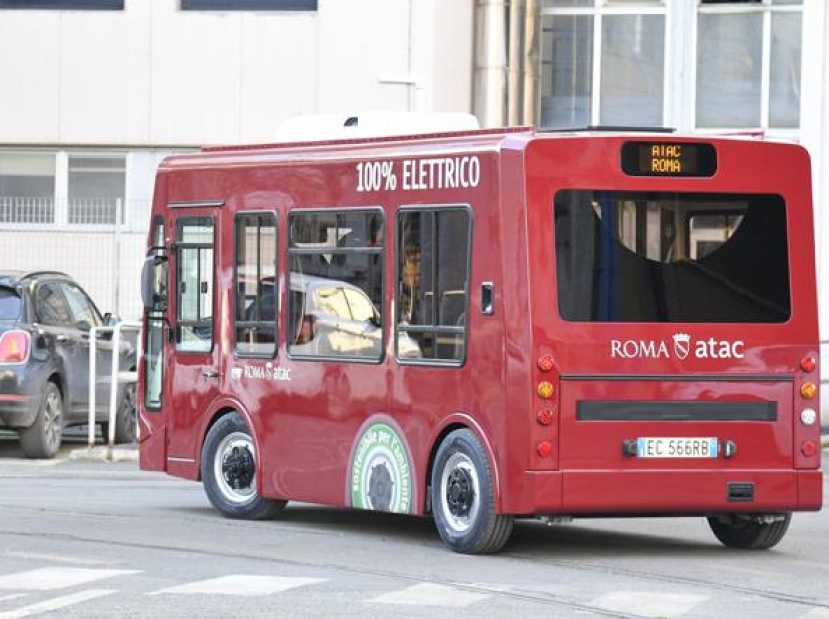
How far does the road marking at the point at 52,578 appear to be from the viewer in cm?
1135

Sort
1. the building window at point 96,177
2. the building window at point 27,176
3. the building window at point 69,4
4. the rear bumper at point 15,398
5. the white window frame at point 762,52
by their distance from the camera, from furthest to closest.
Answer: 1. the white window frame at point 762,52
2. the building window at point 27,176
3. the building window at point 96,177
4. the building window at point 69,4
5. the rear bumper at point 15,398

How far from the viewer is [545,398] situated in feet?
43.1

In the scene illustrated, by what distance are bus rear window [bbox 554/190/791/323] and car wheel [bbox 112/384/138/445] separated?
11163 millimetres

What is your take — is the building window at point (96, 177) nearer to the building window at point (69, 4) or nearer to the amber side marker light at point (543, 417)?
the building window at point (69, 4)

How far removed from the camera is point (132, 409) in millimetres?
24125

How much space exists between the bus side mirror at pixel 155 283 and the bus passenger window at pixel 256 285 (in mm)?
989

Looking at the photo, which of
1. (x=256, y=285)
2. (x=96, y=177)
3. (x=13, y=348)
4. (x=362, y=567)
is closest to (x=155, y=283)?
(x=256, y=285)

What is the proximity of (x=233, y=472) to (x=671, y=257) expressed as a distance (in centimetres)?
380

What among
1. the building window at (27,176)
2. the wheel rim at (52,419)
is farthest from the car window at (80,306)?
the building window at (27,176)

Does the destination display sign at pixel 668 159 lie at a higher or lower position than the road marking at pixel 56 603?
higher

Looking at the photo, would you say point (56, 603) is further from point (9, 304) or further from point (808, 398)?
point (9, 304)

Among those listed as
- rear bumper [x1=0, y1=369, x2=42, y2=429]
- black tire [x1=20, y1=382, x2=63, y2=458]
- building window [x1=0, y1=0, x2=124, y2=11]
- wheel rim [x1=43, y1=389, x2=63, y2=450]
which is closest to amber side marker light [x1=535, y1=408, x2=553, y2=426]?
rear bumper [x1=0, y1=369, x2=42, y2=429]

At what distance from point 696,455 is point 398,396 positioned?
1855mm

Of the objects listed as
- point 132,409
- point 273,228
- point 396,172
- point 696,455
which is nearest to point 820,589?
point 696,455
